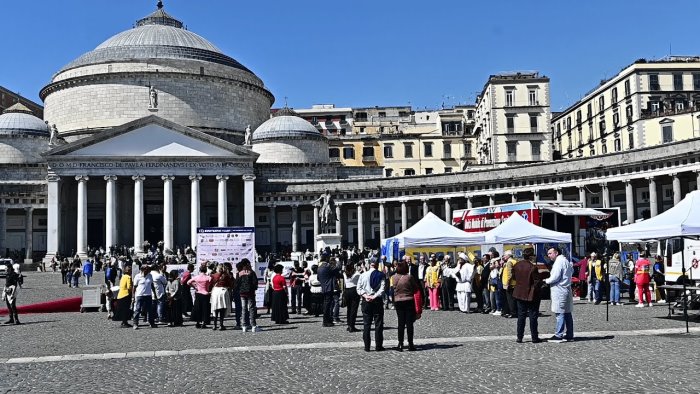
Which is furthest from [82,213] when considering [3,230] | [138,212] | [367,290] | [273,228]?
[367,290]

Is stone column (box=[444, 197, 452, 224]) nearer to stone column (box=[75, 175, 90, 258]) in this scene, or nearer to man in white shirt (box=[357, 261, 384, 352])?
stone column (box=[75, 175, 90, 258])

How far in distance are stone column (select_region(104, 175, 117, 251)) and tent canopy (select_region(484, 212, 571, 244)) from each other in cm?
4088

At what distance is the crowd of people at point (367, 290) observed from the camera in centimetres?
1572

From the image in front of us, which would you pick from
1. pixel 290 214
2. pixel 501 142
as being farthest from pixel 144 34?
pixel 501 142

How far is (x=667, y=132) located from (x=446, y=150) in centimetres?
2755

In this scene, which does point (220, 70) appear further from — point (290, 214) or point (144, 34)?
point (290, 214)

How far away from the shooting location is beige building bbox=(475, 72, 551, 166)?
73.8m

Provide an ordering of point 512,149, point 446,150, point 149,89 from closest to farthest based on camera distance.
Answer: point 149,89 < point 512,149 < point 446,150

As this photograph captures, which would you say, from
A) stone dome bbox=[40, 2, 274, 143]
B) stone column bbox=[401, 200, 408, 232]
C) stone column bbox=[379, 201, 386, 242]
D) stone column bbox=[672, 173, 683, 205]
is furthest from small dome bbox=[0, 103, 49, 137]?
stone column bbox=[672, 173, 683, 205]

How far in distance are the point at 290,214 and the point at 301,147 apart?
8009 millimetres

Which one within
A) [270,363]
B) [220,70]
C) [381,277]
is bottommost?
[270,363]

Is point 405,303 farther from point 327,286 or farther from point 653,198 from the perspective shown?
point 653,198

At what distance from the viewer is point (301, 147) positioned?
76.0 m

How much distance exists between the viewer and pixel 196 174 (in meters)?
63.6
